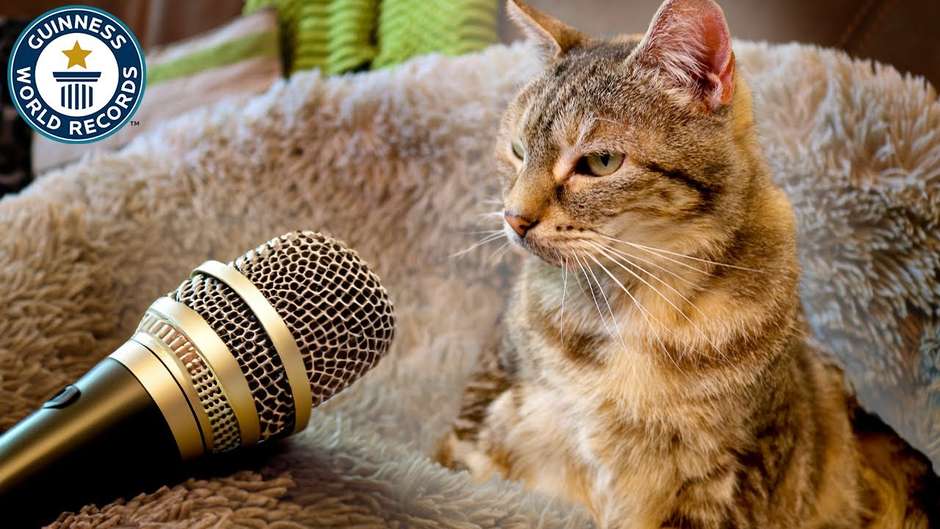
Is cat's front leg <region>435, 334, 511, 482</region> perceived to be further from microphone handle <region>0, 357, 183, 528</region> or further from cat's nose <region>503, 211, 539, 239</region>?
microphone handle <region>0, 357, 183, 528</region>

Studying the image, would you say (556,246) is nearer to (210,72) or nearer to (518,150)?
(518,150)

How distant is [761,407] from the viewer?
0.72 m

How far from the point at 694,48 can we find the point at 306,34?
839 millimetres

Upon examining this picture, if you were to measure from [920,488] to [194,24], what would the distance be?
53.9 inches

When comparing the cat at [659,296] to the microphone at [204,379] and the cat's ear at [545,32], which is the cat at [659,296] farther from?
the microphone at [204,379]

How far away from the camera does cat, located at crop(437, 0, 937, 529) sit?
2.19 ft

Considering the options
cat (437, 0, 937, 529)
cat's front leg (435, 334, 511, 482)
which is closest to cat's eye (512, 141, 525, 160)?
cat (437, 0, 937, 529)

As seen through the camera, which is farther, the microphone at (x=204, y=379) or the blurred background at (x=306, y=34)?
the blurred background at (x=306, y=34)

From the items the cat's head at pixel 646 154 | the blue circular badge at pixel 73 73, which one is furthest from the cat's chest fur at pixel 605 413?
the blue circular badge at pixel 73 73

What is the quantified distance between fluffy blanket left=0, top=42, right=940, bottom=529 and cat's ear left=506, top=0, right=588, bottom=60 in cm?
26

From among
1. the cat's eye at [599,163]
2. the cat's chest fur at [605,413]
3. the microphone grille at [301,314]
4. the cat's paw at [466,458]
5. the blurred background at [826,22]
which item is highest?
the blurred background at [826,22]

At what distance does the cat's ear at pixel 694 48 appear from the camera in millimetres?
631

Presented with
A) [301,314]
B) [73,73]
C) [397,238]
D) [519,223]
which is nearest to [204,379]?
[301,314]

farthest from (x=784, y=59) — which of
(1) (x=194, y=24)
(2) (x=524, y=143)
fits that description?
(1) (x=194, y=24)
